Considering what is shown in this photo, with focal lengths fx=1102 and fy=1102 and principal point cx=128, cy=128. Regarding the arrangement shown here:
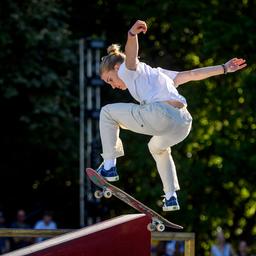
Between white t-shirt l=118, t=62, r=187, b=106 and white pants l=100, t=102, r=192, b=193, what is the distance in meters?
0.07

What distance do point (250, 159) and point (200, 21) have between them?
312 cm

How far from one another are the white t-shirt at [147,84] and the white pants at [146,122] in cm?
7

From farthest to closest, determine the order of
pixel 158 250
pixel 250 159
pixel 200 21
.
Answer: pixel 200 21, pixel 250 159, pixel 158 250

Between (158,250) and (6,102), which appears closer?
(158,250)

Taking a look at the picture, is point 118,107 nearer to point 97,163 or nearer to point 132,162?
point 97,163

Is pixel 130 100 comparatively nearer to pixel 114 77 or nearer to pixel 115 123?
pixel 115 123

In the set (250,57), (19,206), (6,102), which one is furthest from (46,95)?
(250,57)

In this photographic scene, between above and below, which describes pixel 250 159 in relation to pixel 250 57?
below

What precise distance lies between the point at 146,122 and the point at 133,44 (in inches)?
32.2

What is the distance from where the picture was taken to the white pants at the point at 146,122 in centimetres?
Result: 967

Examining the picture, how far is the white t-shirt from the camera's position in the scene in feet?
31.4

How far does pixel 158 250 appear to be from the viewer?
19.0 meters

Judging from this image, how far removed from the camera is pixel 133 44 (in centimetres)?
926

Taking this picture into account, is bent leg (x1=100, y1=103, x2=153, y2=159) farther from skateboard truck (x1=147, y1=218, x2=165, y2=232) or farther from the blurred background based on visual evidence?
the blurred background
